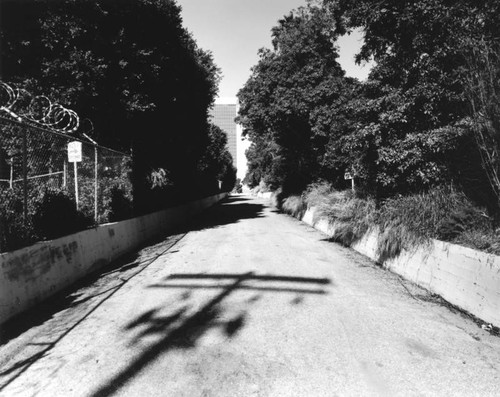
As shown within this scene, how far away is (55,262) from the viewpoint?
5.82 m

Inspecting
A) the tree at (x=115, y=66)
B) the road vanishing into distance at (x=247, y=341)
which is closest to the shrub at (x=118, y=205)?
the tree at (x=115, y=66)

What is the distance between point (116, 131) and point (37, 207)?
232 inches

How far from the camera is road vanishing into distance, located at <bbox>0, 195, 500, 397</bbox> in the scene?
302 cm

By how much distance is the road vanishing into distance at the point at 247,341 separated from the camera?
119 inches

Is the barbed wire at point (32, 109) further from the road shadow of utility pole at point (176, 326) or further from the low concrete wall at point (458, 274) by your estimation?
the low concrete wall at point (458, 274)

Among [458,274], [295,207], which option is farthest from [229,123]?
[458,274]

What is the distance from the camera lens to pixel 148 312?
470 centimetres

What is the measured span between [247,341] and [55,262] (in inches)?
154

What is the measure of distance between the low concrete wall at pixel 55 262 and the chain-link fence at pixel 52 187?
29 centimetres

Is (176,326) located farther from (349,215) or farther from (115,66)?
(115,66)

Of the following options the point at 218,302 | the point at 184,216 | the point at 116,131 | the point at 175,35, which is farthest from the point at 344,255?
the point at 184,216

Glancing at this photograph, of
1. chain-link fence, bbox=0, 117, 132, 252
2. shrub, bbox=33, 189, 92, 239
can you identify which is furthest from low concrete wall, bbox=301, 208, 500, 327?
shrub, bbox=33, 189, 92, 239

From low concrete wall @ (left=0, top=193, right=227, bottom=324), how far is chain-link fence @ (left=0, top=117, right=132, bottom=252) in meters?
0.29

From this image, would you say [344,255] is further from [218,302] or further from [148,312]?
[148,312]
